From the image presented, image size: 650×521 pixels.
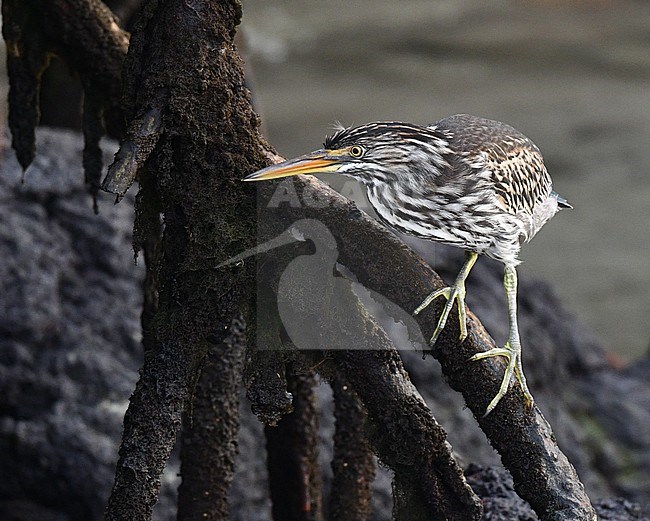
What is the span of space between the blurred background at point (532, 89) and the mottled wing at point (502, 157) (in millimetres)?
4418

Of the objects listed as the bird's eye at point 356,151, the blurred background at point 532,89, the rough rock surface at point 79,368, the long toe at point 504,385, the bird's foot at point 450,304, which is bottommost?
the blurred background at point 532,89

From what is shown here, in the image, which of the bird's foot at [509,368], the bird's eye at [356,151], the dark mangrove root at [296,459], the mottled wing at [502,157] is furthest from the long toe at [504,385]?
the dark mangrove root at [296,459]

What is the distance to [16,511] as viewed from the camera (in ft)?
12.9

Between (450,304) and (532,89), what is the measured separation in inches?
330

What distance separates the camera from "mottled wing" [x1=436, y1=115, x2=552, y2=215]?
98.1 inches

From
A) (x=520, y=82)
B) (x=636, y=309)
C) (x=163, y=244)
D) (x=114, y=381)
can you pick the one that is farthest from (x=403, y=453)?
(x=520, y=82)

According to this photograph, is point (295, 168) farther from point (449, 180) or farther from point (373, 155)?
point (449, 180)

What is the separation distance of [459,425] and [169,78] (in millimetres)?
2349

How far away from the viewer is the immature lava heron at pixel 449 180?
7.71ft

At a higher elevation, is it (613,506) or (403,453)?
(403,453)

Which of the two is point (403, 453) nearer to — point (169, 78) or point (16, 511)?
point (169, 78)

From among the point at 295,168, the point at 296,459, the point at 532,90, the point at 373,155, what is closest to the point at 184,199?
the point at 295,168

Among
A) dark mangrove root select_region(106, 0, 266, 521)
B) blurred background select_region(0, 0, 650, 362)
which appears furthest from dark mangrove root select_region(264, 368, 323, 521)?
blurred background select_region(0, 0, 650, 362)

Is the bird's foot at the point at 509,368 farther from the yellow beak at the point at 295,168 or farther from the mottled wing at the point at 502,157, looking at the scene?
the yellow beak at the point at 295,168
